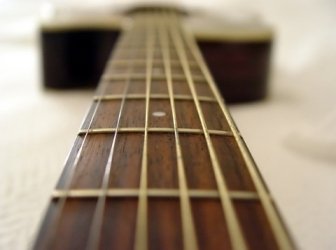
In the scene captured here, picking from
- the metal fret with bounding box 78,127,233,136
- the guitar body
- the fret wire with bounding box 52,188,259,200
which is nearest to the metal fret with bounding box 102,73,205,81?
the metal fret with bounding box 78,127,233,136

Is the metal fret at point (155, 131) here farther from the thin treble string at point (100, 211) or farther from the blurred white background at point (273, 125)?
the blurred white background at point (273, 125)

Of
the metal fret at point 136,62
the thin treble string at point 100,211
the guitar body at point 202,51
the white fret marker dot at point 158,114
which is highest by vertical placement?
the guitar body at point 202,51

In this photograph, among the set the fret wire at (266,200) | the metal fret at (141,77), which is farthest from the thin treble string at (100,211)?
the metal fret at (141,77)

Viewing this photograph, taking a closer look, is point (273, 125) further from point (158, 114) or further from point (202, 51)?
point (158, 114)

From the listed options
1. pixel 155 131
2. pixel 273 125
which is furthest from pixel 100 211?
pixel 273 125

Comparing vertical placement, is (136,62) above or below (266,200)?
Result: above
